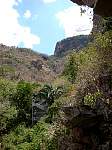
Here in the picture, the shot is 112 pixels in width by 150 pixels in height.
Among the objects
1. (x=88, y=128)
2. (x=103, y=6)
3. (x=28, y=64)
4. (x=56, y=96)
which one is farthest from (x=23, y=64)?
(x=103, y=6)

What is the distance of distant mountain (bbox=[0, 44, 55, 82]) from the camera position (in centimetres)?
6291

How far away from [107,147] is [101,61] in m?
2.88

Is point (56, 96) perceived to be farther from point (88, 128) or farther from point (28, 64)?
point (28, 64)

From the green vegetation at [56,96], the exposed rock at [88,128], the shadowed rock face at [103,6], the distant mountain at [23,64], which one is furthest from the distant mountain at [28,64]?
the shadowed rock face at [103,6]

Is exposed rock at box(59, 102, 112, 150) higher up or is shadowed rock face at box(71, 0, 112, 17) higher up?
shadowed rock face at box(71, 0, 112, 17)

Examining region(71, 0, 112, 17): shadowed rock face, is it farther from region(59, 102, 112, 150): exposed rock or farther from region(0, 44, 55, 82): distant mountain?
region(0, 44, 55, 82): distant mountain

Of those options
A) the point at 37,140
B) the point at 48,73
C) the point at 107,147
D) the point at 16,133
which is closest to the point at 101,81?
the point at 107,147

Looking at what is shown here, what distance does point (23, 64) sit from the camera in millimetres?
74500

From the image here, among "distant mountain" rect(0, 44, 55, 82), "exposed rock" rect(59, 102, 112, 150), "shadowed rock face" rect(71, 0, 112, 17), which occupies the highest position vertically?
"distant mountain" rect(0, 44, 55, 82)

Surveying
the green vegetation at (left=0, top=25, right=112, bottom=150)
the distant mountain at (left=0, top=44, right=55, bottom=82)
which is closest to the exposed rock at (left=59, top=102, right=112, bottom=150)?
the green vegetation at (left=0, top=25, right=112, bottom=150)

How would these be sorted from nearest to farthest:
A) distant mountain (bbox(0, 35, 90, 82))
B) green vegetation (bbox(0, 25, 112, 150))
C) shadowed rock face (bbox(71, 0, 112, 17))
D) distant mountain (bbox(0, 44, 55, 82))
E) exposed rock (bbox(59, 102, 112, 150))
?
shadowed rock face (bbox(71, 0, 112, 17)) < exposed rock (bbox(59, 102, 112, 150)) < green vegetation (bbox(0, 25, 112, 150)) < distant mountain (bbox(0, 35, 90, 82)) < distant mountain (bbox(0, 44, 55, 82))

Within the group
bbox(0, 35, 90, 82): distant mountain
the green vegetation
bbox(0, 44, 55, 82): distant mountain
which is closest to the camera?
the green vegetation

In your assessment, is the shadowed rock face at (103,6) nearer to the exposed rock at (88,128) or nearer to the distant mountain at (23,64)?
the exposed rock at (88,128)

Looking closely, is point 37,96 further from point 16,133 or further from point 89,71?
point 89,71
